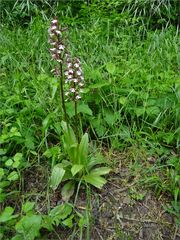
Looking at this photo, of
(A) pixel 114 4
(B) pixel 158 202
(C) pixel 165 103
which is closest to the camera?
(B) pixel 158 202

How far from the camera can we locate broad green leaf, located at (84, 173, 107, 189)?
2.09 m

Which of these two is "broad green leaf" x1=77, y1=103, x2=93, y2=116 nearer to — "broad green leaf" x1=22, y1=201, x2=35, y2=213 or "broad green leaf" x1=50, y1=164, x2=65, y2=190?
"broad green leaf" x1=50, y1=164, x2=65, y2=190

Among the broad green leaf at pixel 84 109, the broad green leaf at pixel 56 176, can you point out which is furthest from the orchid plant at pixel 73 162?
the broad green leaf at pixel 84 109

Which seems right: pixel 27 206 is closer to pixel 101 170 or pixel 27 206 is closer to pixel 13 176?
pixel 13 176

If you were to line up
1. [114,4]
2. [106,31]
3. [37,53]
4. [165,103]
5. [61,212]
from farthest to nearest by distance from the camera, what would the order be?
[114,4]
[106,31]
[37,53]
[165,103]
[61,212]

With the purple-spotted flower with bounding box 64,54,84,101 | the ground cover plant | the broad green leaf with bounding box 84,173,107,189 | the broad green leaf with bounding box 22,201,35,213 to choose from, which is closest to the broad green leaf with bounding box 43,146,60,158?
the ground cover plant

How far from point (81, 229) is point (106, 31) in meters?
2.46

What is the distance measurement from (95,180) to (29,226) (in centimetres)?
48

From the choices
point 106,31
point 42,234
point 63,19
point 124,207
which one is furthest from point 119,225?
point 63,19

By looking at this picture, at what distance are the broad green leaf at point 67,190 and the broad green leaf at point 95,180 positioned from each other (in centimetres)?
10

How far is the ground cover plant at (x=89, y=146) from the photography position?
78.6 inches

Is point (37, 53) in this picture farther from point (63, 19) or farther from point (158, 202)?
point (158, 202)

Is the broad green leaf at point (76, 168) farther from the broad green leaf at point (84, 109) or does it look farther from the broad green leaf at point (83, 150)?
the broad green leaf at point (84, 109)

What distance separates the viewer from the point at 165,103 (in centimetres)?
250
